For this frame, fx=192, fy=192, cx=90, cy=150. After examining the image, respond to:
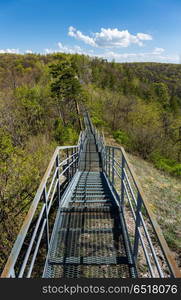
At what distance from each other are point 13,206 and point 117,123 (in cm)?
2238

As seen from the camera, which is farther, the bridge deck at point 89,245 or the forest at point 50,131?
the forest at point 50,131

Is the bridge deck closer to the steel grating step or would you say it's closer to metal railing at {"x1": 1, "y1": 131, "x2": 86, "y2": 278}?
the steel grating step

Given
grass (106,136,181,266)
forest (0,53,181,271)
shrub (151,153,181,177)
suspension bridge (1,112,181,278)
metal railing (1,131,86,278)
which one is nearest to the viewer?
metal railing (1,131,86,278)

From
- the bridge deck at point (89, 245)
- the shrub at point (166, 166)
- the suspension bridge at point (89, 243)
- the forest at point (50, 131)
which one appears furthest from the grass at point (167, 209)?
the forest at point (50, 131)

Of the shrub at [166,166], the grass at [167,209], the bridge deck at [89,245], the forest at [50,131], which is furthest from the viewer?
the shrub at [166,166]

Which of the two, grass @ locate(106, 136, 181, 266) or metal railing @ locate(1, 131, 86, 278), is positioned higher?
metal railing @ locate(1, 131, 86, 278)

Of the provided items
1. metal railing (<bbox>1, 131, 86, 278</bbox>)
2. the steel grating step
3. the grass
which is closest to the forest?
metal railing (<bbox>1, 131, 86, 278</bbox>)

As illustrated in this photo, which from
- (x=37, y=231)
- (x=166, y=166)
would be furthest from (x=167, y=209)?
(x=166, y=166)

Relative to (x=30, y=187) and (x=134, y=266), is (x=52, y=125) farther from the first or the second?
(x=134, y=266)

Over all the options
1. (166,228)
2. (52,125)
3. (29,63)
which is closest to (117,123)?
(52,125)

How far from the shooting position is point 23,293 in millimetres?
1500

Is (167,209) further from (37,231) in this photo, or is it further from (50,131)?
(50,131)

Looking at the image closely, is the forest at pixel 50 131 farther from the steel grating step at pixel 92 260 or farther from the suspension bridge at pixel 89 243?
the steel grating step at pixel 92 260

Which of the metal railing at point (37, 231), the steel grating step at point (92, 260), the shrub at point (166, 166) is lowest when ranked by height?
the shrub at point (166, 166)
